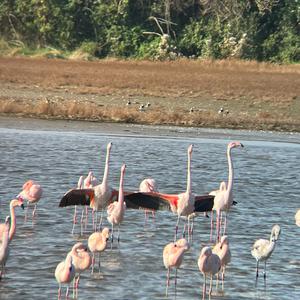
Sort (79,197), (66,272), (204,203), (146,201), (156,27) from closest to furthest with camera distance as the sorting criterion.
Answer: (66,272) < (146,201) < (79,197) < (204,203) < (156,27)

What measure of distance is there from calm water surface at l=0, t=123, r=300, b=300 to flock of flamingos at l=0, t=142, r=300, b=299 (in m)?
0.24

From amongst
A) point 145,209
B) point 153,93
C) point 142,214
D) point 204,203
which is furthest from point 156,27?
point 145,209

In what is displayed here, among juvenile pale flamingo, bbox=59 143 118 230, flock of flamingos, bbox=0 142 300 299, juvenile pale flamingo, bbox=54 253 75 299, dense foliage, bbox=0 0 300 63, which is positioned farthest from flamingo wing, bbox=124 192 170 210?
dense foliage, bbox=0 0 300 63

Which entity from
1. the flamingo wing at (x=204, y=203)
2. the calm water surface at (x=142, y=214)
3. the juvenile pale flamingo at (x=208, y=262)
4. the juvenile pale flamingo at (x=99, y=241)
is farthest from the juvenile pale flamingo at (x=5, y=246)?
the flamingo wing at (x=204, y=203)

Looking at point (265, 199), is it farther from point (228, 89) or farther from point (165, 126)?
point (228, 89)

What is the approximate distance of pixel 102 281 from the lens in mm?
11164

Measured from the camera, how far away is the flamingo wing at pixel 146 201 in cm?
1298

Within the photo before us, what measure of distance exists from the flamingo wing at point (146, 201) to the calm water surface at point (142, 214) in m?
0.46

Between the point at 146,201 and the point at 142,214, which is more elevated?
the point at 146,201

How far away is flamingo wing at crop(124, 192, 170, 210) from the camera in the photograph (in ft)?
42.6

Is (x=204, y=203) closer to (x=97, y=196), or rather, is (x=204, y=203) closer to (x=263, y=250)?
(x=97, y=196)

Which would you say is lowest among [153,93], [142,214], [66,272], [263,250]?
[153,93]

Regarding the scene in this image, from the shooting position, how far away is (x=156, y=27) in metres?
50.1

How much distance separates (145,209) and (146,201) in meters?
0.16
